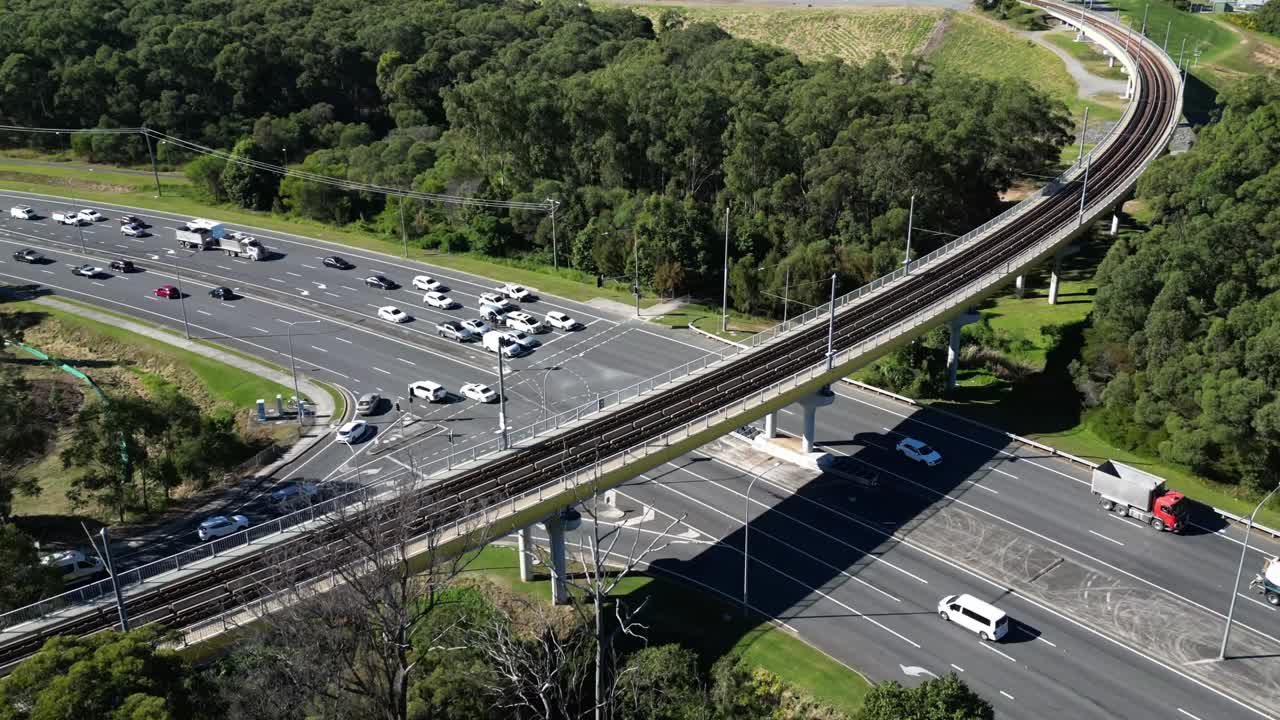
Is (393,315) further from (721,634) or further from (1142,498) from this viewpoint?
(1142,498)

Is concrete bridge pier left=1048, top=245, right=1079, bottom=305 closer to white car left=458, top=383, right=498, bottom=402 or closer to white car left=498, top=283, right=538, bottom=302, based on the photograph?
white car left=498, top=283, right=538, bottom=302

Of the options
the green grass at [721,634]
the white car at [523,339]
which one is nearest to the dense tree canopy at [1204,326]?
the green grass at [721,634]

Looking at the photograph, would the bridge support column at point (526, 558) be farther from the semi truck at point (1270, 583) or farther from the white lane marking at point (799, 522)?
the semi truck at point (1270, 583)

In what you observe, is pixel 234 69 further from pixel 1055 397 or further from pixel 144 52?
pixel 1055 397

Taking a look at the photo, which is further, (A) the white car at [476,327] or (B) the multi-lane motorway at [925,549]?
(A) the white car at [476,327]

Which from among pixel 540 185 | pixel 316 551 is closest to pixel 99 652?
pixel 316 551

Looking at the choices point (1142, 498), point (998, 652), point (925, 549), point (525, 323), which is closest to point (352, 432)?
point (525, 323)
